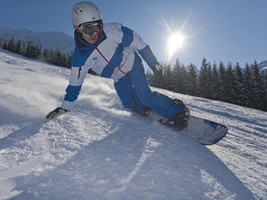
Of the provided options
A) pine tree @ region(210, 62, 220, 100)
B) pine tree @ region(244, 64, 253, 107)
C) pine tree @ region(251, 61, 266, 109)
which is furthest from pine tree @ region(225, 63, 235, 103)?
pine tree @ region(251, 61, 266, 109)

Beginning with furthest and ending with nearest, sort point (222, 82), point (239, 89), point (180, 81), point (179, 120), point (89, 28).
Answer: point (180, 81) → point (222, 82) → point (239, 89) → point (179, 120) → point (89, 28)

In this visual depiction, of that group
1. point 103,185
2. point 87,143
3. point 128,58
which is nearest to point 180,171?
point 103,185

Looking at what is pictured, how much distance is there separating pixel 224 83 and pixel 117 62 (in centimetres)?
2899

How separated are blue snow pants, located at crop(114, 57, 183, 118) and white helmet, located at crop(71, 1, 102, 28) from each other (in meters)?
0.90

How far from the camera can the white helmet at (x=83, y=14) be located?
87.7 inches

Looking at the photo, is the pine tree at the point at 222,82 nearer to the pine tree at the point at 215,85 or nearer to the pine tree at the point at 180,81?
the pine tree at the point at 215,85

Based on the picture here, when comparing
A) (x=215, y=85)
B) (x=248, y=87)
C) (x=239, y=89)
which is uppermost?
(x=248, y=87)

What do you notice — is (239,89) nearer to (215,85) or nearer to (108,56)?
(215,85)

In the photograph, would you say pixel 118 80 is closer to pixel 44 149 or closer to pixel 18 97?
pixel 18 97

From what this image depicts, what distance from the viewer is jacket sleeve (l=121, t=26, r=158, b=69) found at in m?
2.55

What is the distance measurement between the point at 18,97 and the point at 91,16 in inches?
53.1

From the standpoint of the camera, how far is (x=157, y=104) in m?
2.60

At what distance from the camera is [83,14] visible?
2.24m

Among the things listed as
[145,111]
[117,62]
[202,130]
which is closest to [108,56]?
[117,62]
